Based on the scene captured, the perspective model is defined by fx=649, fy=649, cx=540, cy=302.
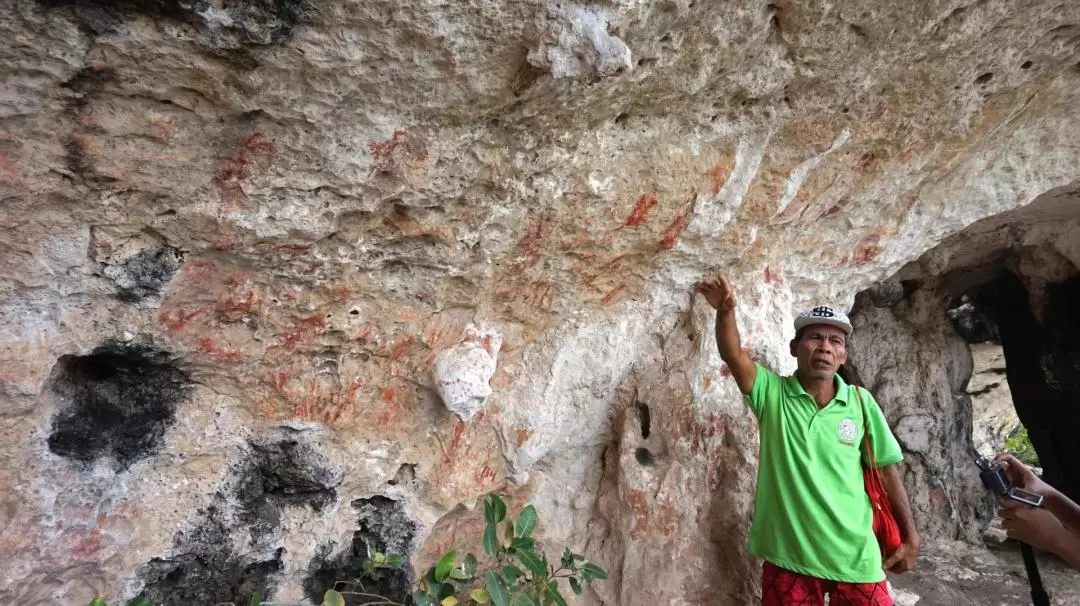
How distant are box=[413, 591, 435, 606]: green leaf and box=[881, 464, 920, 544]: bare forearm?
4.68ft

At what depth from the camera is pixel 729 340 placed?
79.5 inches

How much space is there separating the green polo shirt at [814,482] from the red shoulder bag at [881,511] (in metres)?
0.04

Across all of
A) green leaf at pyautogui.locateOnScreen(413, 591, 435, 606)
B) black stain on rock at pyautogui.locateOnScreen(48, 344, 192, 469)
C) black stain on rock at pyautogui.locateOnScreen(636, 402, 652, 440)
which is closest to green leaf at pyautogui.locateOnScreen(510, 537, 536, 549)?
green leaf at pyautogui.locateOnScreen(413, 591, 435, 606)

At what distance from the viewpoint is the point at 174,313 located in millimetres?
1654

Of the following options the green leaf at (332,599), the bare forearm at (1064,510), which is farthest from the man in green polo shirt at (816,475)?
the green leaf at (332,599)

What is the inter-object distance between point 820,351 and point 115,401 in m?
1.98

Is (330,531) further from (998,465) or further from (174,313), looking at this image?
(998,465)

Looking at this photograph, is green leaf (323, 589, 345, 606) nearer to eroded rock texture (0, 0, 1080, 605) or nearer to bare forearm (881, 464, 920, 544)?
eroded rock texture (0, 0, 1080, 605)

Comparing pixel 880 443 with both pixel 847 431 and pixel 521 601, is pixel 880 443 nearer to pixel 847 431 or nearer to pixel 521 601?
pixel 847 431

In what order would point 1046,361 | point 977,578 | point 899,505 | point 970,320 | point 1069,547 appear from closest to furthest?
1. point 1069,547
2. point 899,505
3. point 977,578
4. point 1046,361
5. point 970,320

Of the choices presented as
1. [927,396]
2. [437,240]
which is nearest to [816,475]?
[437,240]

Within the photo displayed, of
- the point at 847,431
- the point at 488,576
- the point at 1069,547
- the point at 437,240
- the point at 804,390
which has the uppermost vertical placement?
the point at 437,240

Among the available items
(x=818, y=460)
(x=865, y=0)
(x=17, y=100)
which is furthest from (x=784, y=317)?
(x=17, y=100)

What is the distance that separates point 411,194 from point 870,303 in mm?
3821
